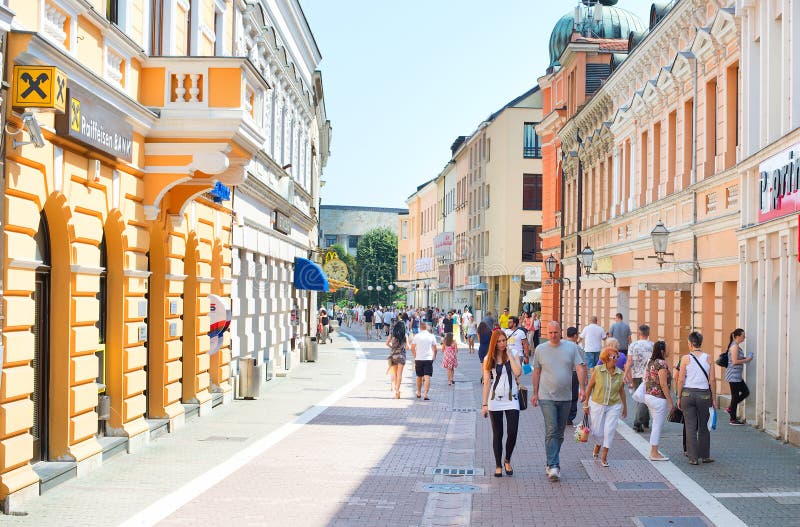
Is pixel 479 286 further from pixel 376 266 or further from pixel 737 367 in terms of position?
pixel 737 367

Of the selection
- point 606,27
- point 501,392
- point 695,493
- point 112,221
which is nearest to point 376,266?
point 606,27

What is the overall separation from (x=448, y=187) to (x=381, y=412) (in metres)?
75.6

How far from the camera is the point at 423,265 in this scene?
105250 millimetres

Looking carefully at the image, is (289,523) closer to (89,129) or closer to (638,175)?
(89,129)

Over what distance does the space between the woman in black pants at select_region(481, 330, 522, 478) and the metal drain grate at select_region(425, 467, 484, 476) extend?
0.31 m

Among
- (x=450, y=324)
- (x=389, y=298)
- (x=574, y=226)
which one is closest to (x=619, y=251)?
(x=574, y=226)

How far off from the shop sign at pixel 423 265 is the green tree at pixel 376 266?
894 cm

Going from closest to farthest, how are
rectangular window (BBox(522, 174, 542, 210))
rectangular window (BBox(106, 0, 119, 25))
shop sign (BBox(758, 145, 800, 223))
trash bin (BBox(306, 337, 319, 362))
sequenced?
rectangular window (BBox(106, 0, 119, 25))
shop sign (BBox(758, 145, 800, 223))
trash bin (BBox(306, 337, 319, 362))
rectangular window (BBox(522, 174, 542, 210))

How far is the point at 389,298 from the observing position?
12006 centimetres

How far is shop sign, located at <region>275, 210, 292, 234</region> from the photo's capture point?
29163 millimetres

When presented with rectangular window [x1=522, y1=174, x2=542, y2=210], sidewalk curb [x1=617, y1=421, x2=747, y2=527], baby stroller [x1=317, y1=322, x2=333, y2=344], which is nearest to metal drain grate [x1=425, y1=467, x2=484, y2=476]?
sidewalk curb [x1=617, y1=421, x2=747, y2=527]

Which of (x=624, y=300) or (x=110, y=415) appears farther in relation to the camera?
(x=624, y=300)

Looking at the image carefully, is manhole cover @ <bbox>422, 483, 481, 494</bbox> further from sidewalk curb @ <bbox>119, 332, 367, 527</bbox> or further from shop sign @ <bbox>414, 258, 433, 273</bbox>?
shop sign @ <bbox>414, 258, 433, 273</bbox>

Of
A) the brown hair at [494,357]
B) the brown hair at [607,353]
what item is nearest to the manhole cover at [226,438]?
the brown hair at [494,357]
